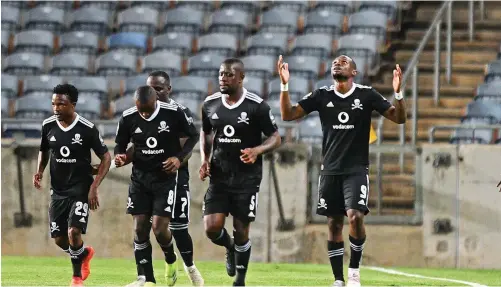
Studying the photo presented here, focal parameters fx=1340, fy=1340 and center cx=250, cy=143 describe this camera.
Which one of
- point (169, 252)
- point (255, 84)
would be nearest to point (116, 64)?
point (255, 84)

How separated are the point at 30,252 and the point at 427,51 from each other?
27.0 feet

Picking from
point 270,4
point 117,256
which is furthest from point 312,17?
point 117,256

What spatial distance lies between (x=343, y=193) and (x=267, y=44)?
11831mm

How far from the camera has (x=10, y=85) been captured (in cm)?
2378

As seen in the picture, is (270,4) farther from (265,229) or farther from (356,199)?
(356,199)

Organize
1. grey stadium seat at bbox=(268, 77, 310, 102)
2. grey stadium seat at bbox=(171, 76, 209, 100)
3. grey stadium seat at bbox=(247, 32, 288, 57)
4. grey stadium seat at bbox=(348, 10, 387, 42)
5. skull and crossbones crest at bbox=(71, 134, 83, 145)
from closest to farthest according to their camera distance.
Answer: skull and crossbones crest at bbox=(71, 134, 83, 145) → grey stadium seat at bbox=(268, 77, 310, 102) → grey stadium seat at bbox=(171, 76, 209, 100) → grey stadium seat at bbox=(348, 10, 387, 42) → grey stadium seat at bbox=(247, 32, 288, 57)

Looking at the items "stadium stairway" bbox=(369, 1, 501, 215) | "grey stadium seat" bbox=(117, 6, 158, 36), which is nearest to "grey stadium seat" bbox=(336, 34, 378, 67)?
"stadium stairway" bbox=(369, 1, 501, 215)

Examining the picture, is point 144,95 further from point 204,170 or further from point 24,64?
point 24,64

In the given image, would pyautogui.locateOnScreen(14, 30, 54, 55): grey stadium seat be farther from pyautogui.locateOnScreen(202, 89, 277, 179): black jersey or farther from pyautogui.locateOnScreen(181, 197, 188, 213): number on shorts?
pyautogui.locateOnScreen(202, 89, 277, 179): black jersey

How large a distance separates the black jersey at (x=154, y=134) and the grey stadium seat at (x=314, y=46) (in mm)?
11421

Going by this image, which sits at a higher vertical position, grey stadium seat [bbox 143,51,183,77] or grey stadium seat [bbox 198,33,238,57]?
grey stadium seat [bbox 198,33,238,57]

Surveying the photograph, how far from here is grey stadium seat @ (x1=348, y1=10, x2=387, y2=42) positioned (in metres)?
23.9

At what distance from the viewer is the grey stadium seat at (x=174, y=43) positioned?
24781 millimetres

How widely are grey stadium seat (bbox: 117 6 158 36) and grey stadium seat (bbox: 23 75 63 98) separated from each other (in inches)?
97.6
